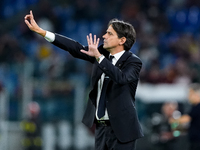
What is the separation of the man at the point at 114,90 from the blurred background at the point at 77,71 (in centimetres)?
437

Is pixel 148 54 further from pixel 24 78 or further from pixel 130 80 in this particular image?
pixel 130 80

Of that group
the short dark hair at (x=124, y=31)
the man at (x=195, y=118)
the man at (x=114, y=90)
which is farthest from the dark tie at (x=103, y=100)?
the man at (x=195, y=118)

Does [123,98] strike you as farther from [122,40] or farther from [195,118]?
[195,118]

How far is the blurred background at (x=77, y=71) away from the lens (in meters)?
9.16

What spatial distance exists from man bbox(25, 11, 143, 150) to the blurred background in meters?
4.37

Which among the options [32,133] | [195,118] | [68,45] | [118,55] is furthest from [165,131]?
[68,45]

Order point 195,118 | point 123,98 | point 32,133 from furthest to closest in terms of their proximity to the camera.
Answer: point 32,133
point 195,118
point 123,98

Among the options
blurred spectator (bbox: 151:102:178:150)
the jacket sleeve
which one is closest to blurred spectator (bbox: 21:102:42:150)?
blurred spectator (bbox: 151:102:178:150)

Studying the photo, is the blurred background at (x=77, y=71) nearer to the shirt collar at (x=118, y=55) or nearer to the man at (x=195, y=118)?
the man at (x=195, y=118)

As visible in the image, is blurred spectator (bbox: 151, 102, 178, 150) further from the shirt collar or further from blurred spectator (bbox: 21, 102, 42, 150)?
the shirt collar

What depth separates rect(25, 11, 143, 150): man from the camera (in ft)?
12.6

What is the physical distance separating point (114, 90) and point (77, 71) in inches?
260

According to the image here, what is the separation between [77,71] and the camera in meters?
Answer: 10.4

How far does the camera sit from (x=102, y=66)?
364 centimetres
